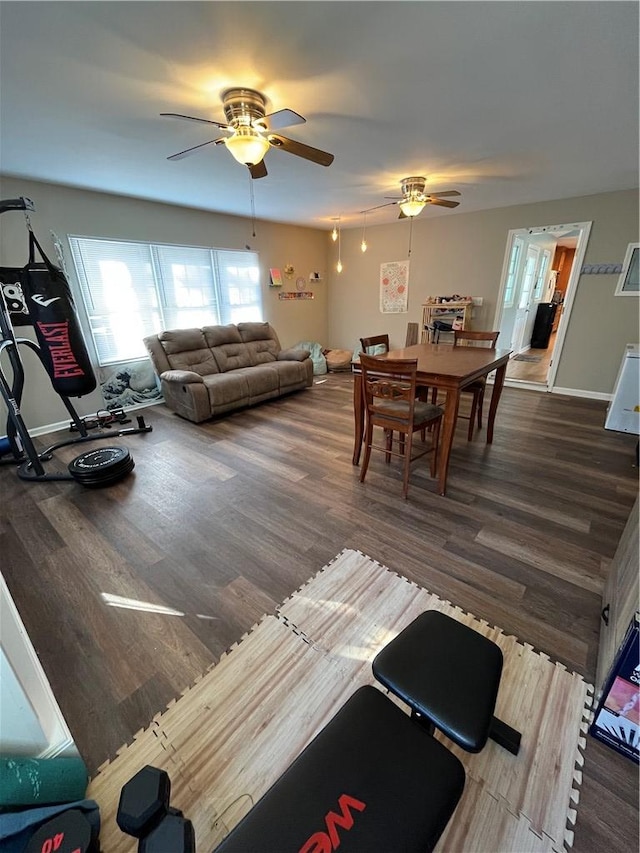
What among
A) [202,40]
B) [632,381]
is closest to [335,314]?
[632,381]

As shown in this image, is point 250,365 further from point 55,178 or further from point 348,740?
point 348,740

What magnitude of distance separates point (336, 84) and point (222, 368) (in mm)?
3398

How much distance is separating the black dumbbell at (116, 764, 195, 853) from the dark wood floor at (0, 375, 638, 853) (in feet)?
1.70

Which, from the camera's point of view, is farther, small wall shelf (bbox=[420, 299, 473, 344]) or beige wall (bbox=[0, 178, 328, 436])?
small wall shelf (bbox=[420, 299, 473, 344])

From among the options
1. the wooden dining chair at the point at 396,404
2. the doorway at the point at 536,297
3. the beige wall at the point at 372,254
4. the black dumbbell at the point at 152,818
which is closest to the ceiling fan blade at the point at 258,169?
the wooden dining chair at the point at 396,404

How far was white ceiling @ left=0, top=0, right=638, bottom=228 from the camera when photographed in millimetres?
1390

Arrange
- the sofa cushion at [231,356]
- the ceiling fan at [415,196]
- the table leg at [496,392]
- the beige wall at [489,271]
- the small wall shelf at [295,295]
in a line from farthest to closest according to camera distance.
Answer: the small wall shelf at [295,295], the sofa cushion at [231,356], the beige wall at [489,271], the ceiling fan at [415,196], the table leg at [496,392]

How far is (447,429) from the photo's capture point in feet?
8.07

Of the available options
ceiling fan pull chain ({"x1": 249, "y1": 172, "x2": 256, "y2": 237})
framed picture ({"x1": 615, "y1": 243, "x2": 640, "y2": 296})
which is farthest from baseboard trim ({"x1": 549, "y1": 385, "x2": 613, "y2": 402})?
ceiling fan pull chain ({"x1": 249, "y1": 172, "x2": 256, "y2": 237})

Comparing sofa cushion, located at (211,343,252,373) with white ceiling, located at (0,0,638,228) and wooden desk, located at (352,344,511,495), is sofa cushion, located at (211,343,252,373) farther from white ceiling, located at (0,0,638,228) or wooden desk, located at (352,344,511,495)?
wooden desk, located at (352,344,511,495)

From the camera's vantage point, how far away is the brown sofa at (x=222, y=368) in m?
3.99

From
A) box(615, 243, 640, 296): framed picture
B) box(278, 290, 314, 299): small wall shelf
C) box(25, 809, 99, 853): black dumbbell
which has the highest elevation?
box(615, 243, 640, 296): framed picture

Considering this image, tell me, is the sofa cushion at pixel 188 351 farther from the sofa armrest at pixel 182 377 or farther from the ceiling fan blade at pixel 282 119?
the ceiling fan blade at pixel 282 119

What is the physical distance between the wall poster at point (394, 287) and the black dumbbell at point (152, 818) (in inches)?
245
